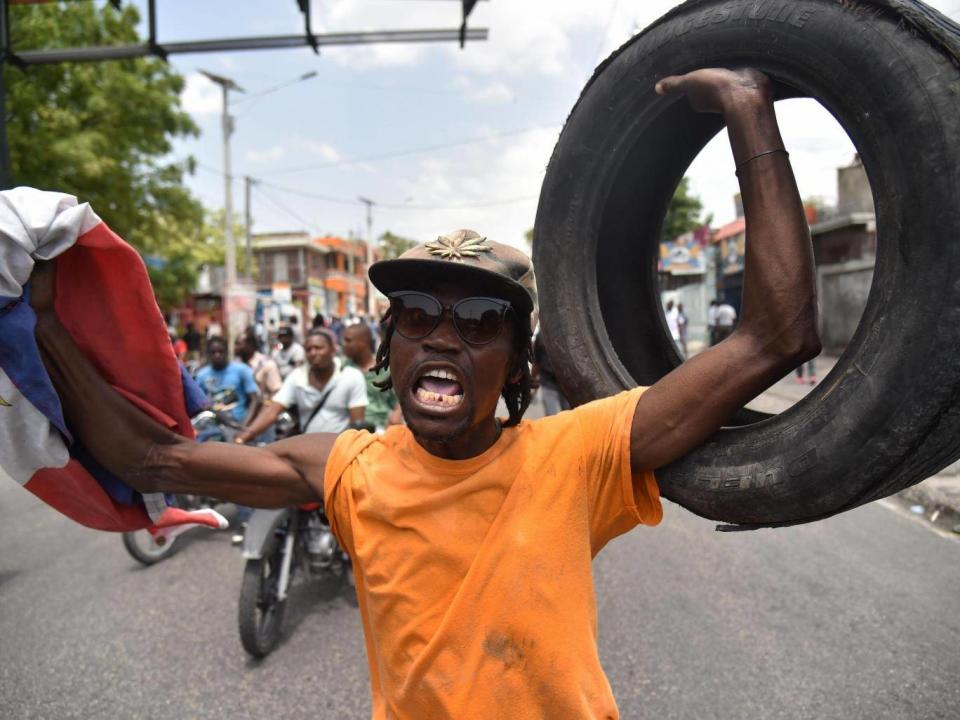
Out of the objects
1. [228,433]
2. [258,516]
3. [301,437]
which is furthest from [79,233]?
[228,433]

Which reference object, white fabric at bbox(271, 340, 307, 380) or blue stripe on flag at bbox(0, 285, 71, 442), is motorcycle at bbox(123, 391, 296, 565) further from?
blue stripe on flag at bbox(0, 285, 71, 442)

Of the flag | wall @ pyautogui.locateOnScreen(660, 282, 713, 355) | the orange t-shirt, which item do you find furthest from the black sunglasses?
wall @ pyautogui.locateOnScreen(660, 282, 713, 355)

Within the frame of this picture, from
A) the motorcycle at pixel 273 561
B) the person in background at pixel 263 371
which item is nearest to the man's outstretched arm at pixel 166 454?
the motorcycle at pixel 273 561

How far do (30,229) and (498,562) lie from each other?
3.91ft

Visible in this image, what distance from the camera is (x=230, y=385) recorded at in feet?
23.1

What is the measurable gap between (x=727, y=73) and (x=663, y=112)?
28cm

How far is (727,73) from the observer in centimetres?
138

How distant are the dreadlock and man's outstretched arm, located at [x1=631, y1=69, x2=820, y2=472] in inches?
14.9

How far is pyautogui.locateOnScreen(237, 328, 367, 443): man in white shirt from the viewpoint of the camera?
4.99 metres

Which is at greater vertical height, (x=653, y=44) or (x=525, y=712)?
(x=653, y=44)

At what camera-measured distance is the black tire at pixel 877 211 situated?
3.71 ft

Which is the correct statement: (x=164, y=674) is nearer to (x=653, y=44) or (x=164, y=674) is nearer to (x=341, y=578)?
(x=341, y=578)

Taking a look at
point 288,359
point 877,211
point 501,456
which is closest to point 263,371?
point 288,359

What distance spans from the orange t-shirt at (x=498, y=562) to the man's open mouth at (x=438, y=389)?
0.17 metres
